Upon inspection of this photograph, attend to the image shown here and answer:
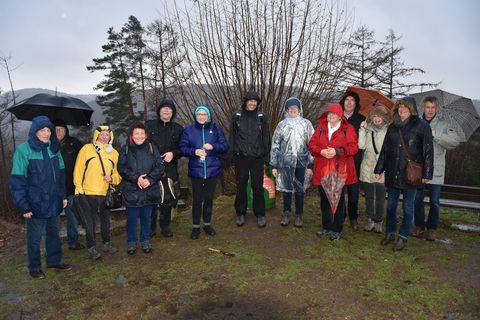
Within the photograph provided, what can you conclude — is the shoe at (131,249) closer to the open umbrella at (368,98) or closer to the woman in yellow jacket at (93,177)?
the woman in yellow jacket at (93,177)

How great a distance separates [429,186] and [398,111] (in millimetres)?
1239

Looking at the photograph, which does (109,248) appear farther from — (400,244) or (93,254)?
(400,244)

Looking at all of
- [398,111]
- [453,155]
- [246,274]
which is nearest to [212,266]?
[246,274]

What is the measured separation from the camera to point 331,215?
484 centimetres

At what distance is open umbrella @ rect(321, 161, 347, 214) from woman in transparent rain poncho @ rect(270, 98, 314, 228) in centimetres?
42

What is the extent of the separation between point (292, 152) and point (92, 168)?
265 cm

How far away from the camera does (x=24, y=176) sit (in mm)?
3574

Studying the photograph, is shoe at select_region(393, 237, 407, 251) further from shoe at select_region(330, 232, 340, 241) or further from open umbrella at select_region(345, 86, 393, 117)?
open umbrella at select_region(345, 86, 393, 117)

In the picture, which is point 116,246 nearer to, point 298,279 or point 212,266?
point 212,266

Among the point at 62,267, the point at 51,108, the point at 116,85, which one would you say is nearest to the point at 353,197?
the point at 62,267

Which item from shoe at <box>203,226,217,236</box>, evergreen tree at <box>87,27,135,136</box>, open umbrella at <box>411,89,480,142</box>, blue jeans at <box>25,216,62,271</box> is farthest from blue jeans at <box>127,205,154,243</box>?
evergreen tree at <box>87,27,135,136</box>

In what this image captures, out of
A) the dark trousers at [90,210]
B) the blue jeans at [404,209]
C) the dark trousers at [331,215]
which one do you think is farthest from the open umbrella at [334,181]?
the dark trousers at [90,210]

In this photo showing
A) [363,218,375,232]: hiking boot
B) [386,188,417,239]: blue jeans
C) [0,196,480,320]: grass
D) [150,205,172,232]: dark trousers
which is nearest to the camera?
[0,196,480,320]: grass

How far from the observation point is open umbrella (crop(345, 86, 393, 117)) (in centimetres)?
499
